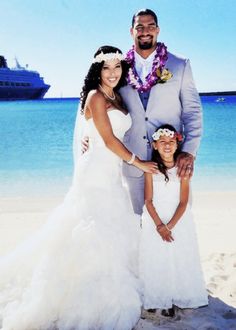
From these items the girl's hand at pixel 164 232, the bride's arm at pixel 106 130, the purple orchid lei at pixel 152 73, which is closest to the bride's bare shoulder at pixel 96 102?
the bride's arm at pixel 106 130

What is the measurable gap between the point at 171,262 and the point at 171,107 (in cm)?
131

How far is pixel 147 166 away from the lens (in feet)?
11.9

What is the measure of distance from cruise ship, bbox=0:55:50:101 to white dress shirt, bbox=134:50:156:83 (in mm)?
78553

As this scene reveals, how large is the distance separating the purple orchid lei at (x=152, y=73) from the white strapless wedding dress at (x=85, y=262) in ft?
1.04

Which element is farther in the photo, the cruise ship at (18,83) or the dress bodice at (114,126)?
the cruise ship at (18,83)

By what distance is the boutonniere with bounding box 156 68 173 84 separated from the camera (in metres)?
3.79

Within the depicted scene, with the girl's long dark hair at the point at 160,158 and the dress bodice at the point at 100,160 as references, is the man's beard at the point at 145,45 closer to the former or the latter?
the dress bodice at the point at 100,160

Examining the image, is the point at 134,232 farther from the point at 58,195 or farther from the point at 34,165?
the point at 34,165

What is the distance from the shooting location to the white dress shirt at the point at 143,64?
154 inches

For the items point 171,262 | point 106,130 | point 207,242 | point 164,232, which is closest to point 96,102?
point 106,130

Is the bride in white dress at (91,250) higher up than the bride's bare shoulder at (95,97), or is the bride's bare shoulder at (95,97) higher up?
the bride's bare shoulder at (95,97)

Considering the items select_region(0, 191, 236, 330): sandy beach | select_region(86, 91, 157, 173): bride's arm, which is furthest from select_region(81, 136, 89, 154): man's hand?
select_region(0, 191, 236, 330): sandy beach

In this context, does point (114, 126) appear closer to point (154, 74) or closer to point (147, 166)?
point (147, 166)

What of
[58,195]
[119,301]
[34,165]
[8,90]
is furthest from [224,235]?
[8,90]
